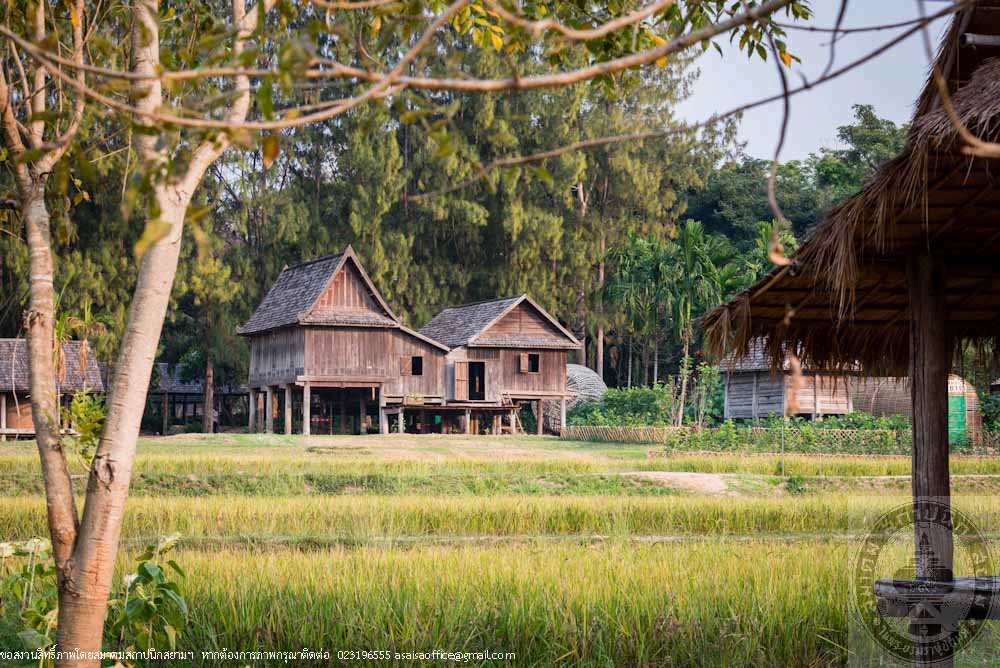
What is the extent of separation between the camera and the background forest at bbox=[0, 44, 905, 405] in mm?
37688

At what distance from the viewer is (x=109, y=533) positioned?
4.92m

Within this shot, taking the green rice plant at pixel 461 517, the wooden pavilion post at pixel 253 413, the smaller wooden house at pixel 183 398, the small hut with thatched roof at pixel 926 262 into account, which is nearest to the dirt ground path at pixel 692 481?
the green rice plant at pixel 461 517

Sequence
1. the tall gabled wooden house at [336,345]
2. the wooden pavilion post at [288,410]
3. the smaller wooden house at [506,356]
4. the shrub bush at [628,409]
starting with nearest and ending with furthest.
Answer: the tall gabled wooden house at [336,345]
the wooden pavilion post at [288,410]
the shrub bush at [628,409]
the smaller wooden house at [506,356]

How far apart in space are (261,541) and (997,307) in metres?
7.74

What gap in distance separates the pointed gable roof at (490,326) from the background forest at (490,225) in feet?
11.9

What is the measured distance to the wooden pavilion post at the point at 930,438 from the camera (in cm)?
636

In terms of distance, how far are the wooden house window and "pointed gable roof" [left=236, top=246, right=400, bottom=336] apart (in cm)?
555

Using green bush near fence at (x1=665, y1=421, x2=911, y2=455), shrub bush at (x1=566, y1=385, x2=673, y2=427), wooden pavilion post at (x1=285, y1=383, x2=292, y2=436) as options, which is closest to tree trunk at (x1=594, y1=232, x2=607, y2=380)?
shrub bush at (x1=566, y1=385, x2=673, y2=427)

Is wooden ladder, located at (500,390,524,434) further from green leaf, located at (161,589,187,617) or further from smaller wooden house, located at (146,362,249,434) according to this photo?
green leaf, located at (161,589,187,617)

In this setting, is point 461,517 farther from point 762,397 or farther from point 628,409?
point 628,409

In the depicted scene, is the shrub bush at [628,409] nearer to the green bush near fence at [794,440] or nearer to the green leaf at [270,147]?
the green bush near fence at [794,440]

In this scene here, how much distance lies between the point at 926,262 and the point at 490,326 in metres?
32.2

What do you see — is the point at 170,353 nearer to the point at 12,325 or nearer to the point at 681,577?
the point at 12,325

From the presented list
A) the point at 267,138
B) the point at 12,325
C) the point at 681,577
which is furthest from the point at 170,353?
the point at 267,138
